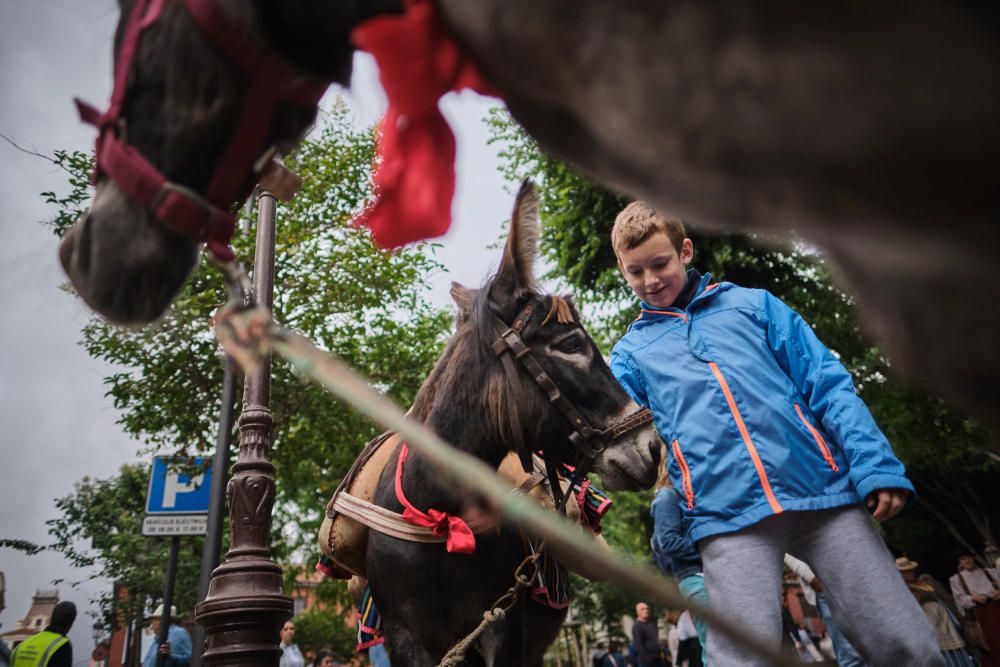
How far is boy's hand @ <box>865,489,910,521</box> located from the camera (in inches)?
88.4

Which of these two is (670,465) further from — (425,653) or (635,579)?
(635,579)

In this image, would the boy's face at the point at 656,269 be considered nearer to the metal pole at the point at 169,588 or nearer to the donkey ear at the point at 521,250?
the donkey ear at the point at 521,250

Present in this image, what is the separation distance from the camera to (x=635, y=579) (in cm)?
86

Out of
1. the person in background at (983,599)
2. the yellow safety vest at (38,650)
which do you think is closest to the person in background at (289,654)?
the yellow safety vest at (38,650)

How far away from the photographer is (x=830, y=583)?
2.27 m

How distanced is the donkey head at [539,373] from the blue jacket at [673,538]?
1.89 metres

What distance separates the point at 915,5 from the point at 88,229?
50.9 inches

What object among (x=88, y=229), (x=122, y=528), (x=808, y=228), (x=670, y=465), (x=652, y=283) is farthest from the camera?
(x=122, y=528)

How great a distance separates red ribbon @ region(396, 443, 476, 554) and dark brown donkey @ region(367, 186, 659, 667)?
0.06m

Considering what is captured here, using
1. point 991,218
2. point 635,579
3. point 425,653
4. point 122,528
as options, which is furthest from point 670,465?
point 122,528

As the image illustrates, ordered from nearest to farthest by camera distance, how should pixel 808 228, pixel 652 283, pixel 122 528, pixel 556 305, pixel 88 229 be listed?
1. pixel 808 228
2. pixel 88 229
3. pixel 652 283
4. pixel 556 305
5. pixel 122 528

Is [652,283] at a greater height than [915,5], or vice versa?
[652,283]

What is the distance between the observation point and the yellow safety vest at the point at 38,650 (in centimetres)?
642

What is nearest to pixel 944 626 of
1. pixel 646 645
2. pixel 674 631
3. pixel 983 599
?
pixel 983 599
